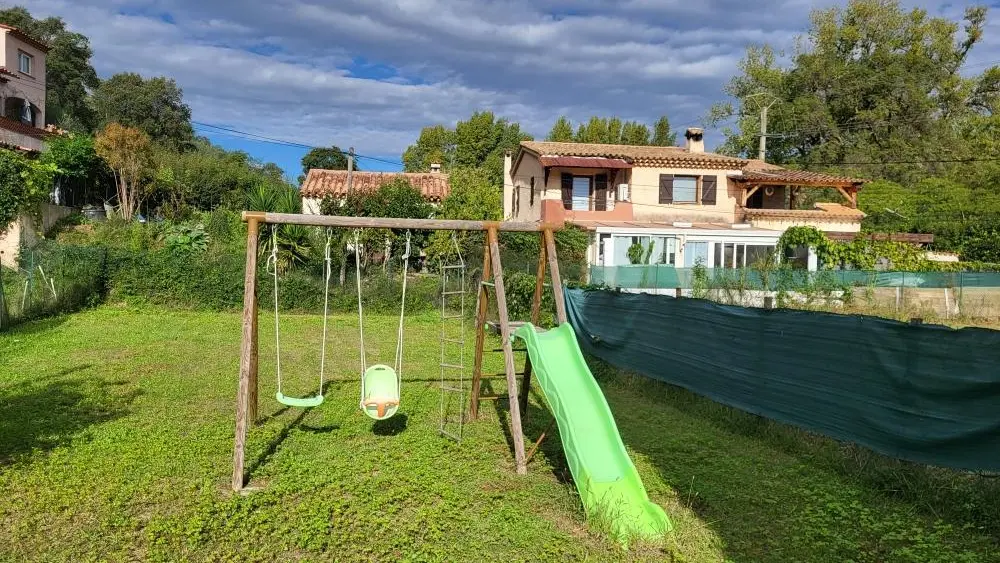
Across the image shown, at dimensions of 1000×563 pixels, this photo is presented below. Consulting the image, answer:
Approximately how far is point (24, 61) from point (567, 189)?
24811 millimetres

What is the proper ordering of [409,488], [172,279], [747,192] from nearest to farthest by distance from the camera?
[409,488] → [172,279] → [747,192]

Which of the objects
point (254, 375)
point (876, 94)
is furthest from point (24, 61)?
point (876, 94)

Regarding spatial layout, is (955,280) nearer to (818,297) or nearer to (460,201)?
(818,297)

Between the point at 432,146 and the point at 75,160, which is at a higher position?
the point at 432,146

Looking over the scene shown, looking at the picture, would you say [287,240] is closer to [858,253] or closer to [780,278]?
[780,278]

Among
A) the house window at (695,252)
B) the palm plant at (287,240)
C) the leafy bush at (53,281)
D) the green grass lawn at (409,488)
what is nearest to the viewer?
the green grass lawn at (409,488)

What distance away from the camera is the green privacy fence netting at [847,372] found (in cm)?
479

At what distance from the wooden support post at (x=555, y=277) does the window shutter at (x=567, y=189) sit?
70.6 feet

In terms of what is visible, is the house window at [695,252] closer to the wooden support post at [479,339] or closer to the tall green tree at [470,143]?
the wooden support post at [479,339]

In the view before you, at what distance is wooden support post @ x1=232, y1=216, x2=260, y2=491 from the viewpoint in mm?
5418

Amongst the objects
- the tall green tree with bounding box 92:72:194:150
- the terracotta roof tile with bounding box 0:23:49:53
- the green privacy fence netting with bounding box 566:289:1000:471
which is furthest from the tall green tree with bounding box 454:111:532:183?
the green privacy fence netting with bounding box 566:289:1000:471

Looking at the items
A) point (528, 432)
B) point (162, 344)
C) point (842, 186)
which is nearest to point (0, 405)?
point (162, 344)

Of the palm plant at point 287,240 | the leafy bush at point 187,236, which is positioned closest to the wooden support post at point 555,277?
the palm plant at point 287,240

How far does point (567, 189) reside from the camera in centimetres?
2844
